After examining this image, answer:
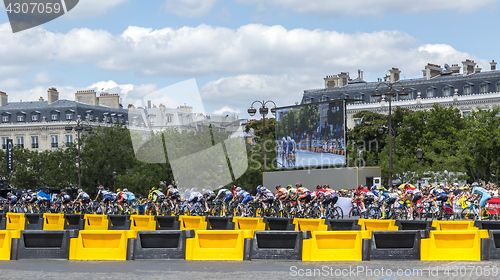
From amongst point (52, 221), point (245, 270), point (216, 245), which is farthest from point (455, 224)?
point (52, 221)

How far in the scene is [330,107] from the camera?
140ft

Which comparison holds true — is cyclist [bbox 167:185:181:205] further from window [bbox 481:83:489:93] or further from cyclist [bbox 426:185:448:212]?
window [bbox 481:83:489:93]

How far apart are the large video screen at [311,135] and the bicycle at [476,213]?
60.8 feet

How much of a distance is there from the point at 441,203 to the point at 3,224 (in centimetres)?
1638

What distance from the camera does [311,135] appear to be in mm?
43844

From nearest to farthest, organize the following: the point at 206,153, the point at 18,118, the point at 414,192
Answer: the point at 414,192
the point at 206,153
the point at 18,118

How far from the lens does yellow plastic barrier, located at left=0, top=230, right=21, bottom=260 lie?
1266cm

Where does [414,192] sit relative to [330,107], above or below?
below

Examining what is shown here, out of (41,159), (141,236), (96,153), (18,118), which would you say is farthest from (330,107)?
(18,118)

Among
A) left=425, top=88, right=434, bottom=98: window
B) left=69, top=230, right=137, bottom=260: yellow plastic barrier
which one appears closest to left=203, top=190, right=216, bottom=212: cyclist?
left=69, top=230, right=137, bottom=260: yellow plastic barrier

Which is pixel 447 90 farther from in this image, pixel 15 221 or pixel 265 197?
pixel 15 221

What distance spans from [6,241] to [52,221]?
12.0 m

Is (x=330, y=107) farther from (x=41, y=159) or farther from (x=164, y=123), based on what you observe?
(x=164, y=123)

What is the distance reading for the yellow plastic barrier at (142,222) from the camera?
71.1 feet
